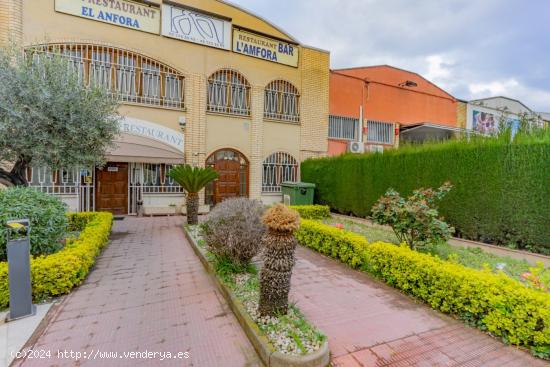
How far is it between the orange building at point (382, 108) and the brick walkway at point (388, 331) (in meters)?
12.3

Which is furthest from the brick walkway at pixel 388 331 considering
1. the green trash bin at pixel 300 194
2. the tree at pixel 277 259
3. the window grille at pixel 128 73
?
the window grille at pixel 128 73

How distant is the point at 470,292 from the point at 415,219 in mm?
2002

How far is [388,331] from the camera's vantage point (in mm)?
3090

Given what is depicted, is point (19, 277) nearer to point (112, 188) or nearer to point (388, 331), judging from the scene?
point (388, 331)

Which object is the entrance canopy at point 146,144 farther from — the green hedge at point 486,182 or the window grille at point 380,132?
the window grille at point 380,132

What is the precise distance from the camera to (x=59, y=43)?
381 inches

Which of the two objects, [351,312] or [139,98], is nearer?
[351,312]

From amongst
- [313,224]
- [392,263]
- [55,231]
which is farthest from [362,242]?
[55,231]

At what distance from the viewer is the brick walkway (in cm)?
265

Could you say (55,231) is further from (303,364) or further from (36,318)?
(303,364)

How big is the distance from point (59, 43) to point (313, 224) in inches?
424

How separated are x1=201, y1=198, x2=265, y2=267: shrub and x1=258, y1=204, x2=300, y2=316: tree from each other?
125 cm

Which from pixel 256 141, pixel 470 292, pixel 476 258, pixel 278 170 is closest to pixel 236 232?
pixel 470 292

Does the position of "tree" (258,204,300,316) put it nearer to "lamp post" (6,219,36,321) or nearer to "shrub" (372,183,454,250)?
"lamp post" (6,219,36,321)
